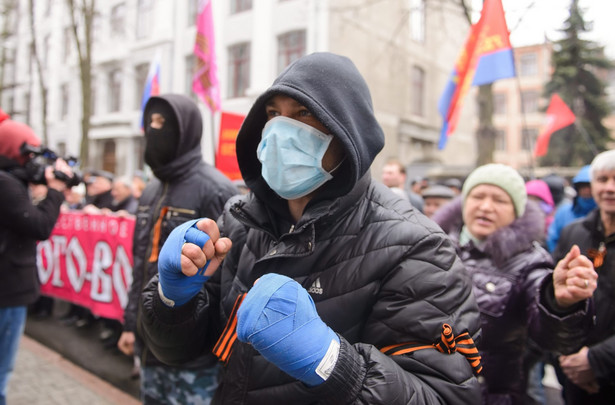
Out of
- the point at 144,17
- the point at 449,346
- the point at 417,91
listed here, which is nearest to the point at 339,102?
the point at 449,346

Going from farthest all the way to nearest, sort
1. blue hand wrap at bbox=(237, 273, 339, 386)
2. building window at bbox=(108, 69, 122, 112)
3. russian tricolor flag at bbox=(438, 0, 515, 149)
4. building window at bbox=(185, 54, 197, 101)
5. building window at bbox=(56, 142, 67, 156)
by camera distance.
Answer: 1. building window at bbox=(56, 142, 67, 156)
2. building window at bbox=(108, 69, 122, 112)
3. building window at bbox=(185, 54, 197, 101)
4. russian tricolor flag at bbox=(438, 0, 515, 149)
5. blue hand wrap at bbox=(237, 273, 339, 386)

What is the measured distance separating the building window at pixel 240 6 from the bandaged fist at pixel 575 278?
17.0 metres

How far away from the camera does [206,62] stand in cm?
614

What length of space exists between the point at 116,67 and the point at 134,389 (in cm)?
2113

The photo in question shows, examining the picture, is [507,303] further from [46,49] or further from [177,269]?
[46,49]

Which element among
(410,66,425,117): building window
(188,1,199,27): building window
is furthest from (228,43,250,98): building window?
(410,66,425,117): building window

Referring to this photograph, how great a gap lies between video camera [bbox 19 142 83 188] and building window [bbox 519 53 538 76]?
154ft

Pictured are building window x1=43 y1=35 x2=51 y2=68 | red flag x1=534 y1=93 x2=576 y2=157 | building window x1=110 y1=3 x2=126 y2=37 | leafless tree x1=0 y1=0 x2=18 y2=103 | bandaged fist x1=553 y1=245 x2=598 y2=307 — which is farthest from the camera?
building window x1=43 y1=35 x2=51 y2=68

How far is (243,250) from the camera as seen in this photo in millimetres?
1641

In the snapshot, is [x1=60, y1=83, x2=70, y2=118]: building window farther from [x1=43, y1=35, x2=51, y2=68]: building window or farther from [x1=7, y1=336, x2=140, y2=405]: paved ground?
[x1=7, y1=336, x2=140, y2=405]: paved ground

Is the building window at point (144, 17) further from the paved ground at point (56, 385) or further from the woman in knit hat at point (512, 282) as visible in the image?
the woman in knit hat at point (512, 282)

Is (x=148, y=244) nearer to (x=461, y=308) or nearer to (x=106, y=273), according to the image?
(x=461, y=308)

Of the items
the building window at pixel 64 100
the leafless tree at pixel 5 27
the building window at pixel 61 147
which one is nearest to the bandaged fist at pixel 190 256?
the leafless tree at pixel 5 27

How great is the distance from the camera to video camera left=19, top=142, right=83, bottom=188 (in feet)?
9.93
